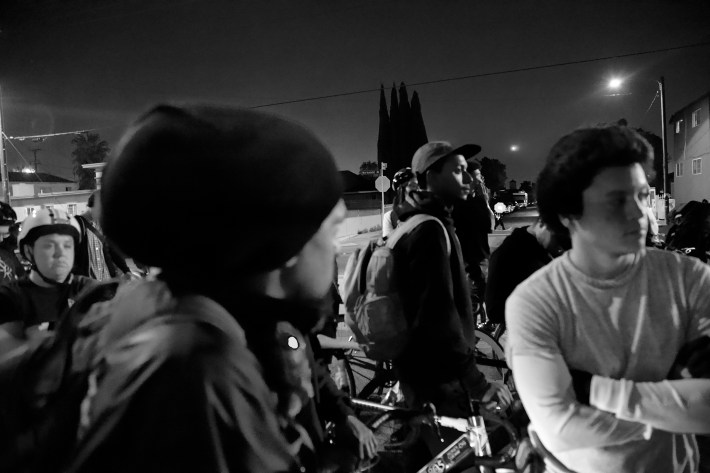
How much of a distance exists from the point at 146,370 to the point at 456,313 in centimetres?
231

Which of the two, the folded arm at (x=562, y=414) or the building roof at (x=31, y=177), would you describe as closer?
the folded arm at (x=562, y=414)

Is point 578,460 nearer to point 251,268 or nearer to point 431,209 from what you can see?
point 251,268

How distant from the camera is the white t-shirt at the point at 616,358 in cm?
140

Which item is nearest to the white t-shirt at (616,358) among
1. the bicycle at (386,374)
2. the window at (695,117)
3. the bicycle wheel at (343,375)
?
the bicycle at (386,374)

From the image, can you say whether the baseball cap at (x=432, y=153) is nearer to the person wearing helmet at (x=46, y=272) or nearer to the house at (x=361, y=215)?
the person wearing helmet at (x=46, y=272)

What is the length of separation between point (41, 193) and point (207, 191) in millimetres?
60913

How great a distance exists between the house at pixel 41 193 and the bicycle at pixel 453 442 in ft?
110

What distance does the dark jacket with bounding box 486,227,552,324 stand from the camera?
9.67ft

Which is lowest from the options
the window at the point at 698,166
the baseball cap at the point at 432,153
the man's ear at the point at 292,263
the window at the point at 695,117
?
the man's ear at the point at 292,263

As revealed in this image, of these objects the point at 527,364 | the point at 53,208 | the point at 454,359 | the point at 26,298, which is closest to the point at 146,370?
the point at 527,364

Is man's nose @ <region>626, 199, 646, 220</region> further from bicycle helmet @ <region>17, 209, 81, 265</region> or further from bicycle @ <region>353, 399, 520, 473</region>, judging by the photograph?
bicycle helmet @ <region>17, 209, 81, 265</region>

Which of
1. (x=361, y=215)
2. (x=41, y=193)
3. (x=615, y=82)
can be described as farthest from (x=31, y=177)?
(x=615, y=82)

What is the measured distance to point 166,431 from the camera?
24.6 inches

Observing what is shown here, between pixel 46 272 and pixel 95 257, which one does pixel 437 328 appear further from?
pixel 95 257
